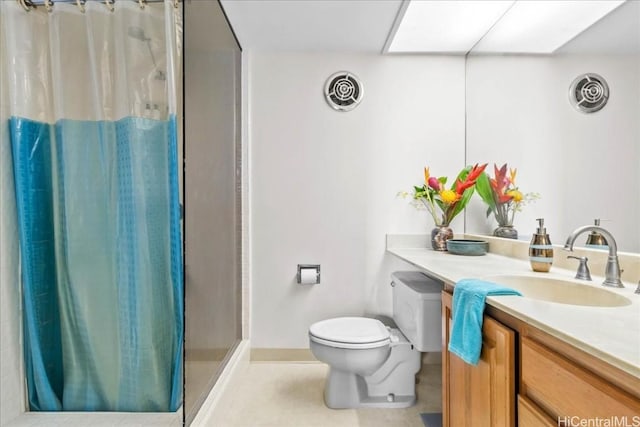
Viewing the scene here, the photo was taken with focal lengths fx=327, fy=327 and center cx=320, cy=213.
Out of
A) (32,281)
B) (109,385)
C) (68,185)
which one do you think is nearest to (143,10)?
(68,185)

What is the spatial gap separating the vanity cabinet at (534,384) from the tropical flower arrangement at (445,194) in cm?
111

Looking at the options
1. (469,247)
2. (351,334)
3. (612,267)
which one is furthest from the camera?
(469,247)

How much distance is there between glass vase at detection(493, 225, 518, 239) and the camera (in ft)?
6.01

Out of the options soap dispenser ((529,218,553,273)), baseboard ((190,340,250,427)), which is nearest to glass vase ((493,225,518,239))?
soap dispenser ((529,218,553,273))

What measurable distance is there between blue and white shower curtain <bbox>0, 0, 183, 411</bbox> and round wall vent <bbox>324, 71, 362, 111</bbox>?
1.05 metres

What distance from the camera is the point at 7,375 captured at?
1.51 m

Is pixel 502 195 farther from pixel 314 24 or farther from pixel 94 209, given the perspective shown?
pixel 94 209

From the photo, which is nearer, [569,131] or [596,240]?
[596,240]

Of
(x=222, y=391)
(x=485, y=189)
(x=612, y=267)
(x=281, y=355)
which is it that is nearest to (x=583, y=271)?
(x=612, y=267)

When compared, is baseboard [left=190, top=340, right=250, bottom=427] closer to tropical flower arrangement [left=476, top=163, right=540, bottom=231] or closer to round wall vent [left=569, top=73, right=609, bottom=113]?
tropical flower arrangement [left=476, top=163, right=540, bottom=231]

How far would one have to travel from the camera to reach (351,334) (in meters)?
1.75

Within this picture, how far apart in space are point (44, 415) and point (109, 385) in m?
0.32

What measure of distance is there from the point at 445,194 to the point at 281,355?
1.54 metres

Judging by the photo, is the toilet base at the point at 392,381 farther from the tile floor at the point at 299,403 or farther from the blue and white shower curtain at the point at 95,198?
the blue and white shower curtain at the point at 95,198
